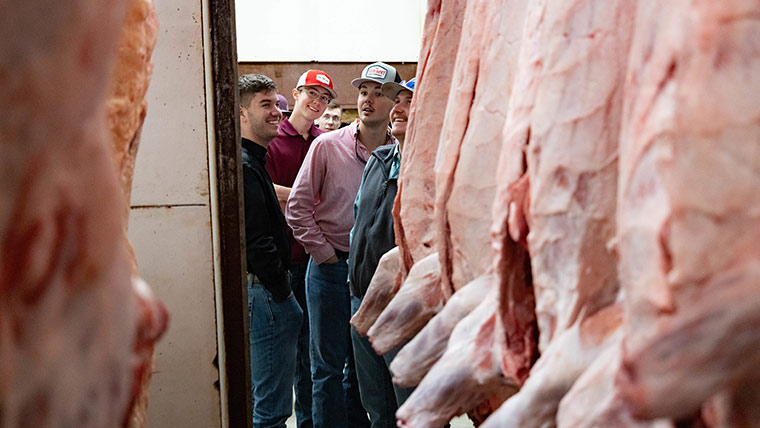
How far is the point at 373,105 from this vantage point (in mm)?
3934

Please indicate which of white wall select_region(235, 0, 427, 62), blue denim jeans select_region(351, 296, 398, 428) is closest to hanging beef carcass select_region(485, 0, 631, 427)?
blue denim jeans select_region(351, 296, 398, 428)

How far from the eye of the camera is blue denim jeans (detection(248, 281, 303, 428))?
3721mm

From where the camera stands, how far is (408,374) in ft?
4.27

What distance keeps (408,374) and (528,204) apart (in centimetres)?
43

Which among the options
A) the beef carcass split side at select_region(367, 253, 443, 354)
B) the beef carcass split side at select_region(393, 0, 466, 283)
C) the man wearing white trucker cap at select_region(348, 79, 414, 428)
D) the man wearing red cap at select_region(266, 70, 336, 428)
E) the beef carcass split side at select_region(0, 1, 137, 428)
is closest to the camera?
the beef carcass split side at select_region(0, 1, 137, 428)

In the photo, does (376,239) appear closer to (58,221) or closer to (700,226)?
(700,226)

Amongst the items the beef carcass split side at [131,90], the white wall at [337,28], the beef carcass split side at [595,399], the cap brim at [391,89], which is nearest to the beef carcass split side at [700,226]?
the beef carcass split side at [595,399]

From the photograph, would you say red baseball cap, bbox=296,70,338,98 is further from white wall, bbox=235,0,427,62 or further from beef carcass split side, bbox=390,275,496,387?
beef carcass split side, bbox=390,275,496,387

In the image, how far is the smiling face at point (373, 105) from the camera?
388 cm

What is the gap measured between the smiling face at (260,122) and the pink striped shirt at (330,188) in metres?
0.37

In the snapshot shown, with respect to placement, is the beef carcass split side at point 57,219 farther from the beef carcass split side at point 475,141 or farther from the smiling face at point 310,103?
the smiling face at point 310,103

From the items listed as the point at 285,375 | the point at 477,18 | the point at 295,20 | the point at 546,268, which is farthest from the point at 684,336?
the point at 295,20

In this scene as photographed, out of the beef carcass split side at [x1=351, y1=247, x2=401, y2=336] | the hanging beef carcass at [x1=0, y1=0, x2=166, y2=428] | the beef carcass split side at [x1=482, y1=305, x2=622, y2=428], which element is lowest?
the beef carcass split side at [x1=351, y1=247, x2=401, y2=336]

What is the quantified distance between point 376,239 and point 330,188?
3.46ft
